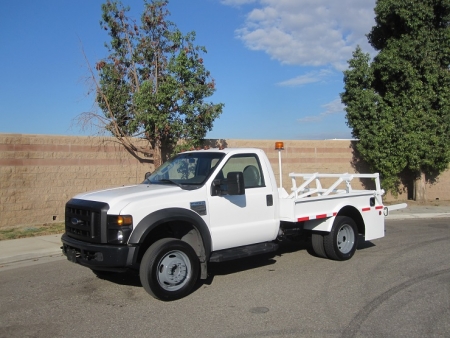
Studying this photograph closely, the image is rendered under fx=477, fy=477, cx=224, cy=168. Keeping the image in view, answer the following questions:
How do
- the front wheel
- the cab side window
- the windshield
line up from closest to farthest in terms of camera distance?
the front wheel, the windshield, the cab side window

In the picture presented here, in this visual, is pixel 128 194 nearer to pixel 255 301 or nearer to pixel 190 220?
pixel 190 220

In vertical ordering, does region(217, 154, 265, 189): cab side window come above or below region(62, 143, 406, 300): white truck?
above

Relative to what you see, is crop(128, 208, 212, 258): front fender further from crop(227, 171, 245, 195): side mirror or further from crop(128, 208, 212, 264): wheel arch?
crop(227, 171, 245, 195): side mirror

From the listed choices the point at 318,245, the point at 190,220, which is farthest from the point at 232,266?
the point at 190,220

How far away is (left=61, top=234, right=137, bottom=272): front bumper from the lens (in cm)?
604

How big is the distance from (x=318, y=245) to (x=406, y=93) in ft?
37.9

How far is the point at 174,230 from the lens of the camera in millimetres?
6875

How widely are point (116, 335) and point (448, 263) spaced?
6.13 meters

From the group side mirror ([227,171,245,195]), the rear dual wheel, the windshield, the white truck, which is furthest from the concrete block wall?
side mirror ([227,171,245,195])

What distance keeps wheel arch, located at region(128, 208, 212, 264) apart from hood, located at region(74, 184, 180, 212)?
1.08 feet

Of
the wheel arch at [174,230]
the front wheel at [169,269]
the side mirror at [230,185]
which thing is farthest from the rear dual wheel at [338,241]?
the front wheel at [169,269]

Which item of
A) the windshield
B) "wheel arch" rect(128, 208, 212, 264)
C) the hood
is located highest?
the windshield

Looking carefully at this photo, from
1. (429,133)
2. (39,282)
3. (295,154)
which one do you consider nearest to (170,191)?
(39,282)

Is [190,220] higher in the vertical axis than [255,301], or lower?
higher
